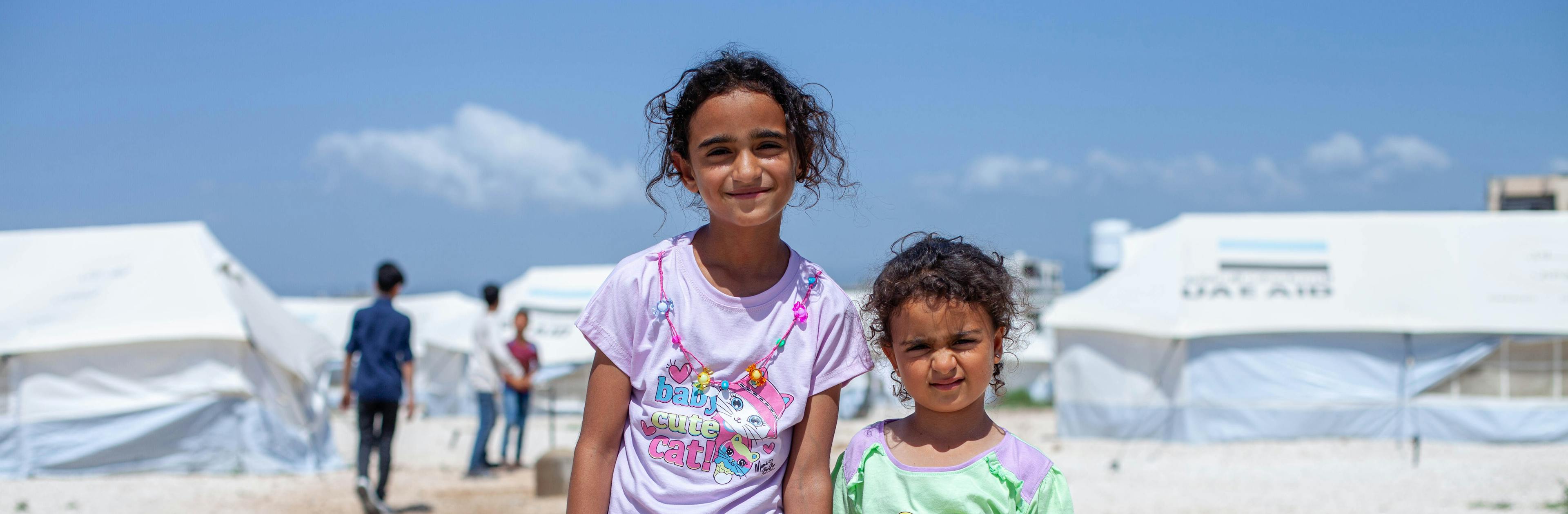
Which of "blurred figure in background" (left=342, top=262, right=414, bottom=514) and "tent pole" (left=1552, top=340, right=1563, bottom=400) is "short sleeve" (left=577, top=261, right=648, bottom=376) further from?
"tent pole" (left=1552, top=340, right=1563, bottom=400)

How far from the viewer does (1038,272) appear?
82.1 feet

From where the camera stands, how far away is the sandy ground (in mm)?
7145

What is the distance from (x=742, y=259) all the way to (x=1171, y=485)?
7.76 m

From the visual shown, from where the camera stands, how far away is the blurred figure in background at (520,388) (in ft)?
28.1

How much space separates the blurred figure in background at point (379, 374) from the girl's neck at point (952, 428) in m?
4.67

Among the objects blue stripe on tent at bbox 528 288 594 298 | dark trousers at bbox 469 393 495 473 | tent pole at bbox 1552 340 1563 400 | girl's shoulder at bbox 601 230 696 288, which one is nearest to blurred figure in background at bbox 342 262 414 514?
dark trousers at bbox 469 393 495 473

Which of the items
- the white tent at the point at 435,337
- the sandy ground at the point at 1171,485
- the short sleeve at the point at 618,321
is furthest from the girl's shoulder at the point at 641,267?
the white tent at the point at 435,337

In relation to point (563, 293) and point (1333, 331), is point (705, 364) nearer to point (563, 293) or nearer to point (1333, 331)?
point (1333, 331)

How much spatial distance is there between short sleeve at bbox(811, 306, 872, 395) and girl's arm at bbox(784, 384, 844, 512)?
2 centimetres

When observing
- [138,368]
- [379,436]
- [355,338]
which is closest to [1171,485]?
[379,436]

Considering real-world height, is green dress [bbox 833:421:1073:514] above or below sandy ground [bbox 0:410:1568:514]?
above

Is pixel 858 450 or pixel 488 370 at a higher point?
pixel 858 450

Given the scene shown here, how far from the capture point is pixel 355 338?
6.29m

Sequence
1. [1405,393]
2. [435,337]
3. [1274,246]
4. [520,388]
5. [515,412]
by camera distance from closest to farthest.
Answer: [520,388], [515,412], [1405,393], [1274,246], [435,337]
